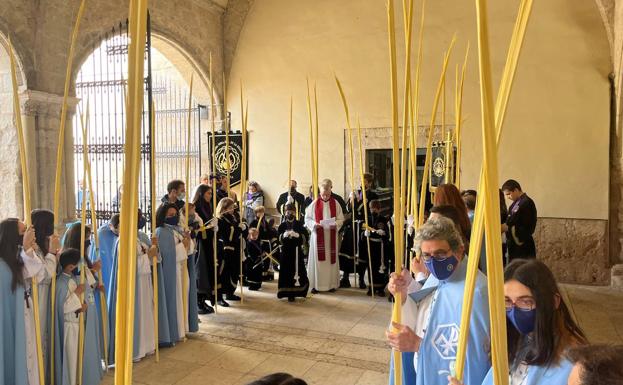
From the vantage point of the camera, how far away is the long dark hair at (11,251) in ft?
9.82

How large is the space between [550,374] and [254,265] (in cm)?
565

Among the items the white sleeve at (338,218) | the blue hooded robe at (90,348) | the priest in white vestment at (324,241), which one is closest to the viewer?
the blue hooded robe at (90,348)

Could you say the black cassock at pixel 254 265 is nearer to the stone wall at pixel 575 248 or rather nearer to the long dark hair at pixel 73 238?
the long dark hair at pixel 73 238

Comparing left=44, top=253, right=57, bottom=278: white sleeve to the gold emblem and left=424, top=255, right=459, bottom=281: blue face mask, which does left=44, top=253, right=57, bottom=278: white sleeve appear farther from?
the gold emblem

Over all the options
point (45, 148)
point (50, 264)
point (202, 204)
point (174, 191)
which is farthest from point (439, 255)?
point (45, 148)

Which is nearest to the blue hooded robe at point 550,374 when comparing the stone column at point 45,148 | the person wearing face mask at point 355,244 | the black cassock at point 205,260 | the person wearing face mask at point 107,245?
the person wearing face mask at point 107,245

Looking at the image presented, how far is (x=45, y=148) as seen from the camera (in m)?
6.02

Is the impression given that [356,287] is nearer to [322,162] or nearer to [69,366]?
[322,162]

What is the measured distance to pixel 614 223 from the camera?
7.35m

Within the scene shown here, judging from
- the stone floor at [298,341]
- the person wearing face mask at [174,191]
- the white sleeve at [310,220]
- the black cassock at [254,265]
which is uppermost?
the person wearing face mask at [174,191]

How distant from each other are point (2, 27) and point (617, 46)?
7807mm

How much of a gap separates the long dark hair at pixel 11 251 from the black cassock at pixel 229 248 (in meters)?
2.91

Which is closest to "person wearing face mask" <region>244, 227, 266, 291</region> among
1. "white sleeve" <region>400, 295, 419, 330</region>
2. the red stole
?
the red stole

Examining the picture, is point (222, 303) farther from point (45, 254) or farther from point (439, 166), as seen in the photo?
point (439, 166)
